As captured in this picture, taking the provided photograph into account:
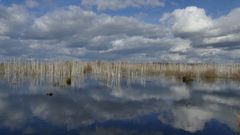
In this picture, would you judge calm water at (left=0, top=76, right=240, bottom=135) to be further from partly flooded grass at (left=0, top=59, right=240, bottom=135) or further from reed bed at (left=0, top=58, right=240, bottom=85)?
reed bed at (left=0, top=58, right=240, bottom=85)

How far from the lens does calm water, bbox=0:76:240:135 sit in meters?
10.7

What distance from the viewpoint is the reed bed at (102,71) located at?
29.8 m

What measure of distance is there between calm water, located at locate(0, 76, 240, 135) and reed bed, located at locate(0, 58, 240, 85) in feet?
26.3

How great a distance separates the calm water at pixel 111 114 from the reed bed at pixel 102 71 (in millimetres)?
8025

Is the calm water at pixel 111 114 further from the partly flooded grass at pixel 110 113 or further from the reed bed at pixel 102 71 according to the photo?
the reed bed at pixel 102 71

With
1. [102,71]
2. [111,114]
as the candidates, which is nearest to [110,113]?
[111,114]

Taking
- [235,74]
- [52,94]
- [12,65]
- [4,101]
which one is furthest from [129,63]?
[4,101]

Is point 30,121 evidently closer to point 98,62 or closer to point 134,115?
point 134,115

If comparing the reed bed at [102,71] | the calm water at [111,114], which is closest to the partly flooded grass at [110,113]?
the calm water at [111,114]

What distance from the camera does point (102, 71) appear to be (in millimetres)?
36875

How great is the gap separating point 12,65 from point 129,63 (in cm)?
1750

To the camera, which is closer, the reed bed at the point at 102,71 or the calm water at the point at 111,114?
the calm water at the point at 111,114

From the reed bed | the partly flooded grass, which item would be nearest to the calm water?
the partly flooded grass

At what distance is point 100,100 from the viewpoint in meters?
17.4
